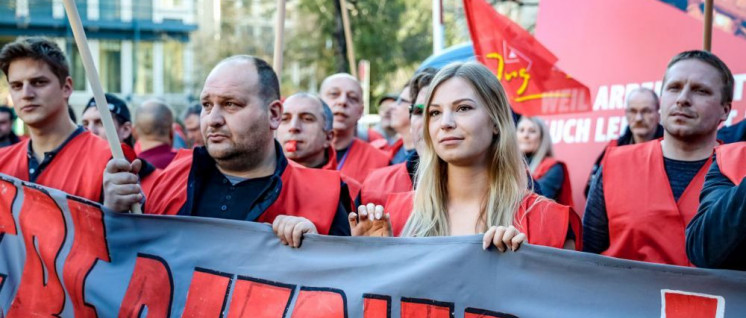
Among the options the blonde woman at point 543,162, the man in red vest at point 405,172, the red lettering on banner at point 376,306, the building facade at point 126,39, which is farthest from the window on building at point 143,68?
the red lettering on banner at point 376,306

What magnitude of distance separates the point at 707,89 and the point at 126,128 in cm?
372

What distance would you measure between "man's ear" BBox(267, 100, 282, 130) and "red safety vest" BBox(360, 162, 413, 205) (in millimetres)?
700

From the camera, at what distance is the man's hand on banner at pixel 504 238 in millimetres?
2645

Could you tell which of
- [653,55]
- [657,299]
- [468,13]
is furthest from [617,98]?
[657,299]

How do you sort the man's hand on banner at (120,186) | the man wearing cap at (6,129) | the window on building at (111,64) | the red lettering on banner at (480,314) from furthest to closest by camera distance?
the window on building at (111,64) < the man wearing cap at (6,129) < the man's hand on banner at (120,186) < the red lettering on banner at (480,314)

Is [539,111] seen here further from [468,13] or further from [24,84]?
[24,84]

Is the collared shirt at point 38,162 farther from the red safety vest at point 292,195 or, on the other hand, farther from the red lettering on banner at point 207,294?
the red lettering on banner at point 207,294

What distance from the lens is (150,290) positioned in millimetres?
3283

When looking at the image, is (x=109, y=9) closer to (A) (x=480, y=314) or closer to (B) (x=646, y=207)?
(B) (x=646, y=207)

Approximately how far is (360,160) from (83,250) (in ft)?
8.35

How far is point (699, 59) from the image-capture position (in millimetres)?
3537

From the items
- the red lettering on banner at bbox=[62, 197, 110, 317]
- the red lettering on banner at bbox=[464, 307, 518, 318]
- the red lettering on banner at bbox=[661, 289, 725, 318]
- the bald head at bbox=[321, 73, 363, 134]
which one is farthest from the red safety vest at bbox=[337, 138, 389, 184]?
the red lettering on banner at bbox=[661, 289, 725, 318]

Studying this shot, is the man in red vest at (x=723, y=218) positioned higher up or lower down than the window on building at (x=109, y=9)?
lower down

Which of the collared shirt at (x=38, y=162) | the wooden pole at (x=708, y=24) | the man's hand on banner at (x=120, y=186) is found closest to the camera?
the man's hand on banner at (x=120, y=186)
